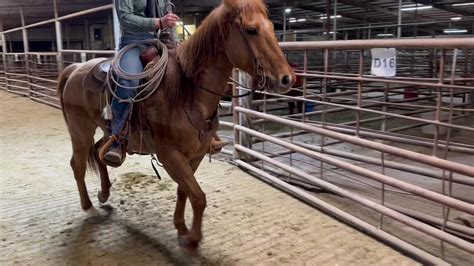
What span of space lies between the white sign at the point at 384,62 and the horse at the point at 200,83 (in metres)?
1.09

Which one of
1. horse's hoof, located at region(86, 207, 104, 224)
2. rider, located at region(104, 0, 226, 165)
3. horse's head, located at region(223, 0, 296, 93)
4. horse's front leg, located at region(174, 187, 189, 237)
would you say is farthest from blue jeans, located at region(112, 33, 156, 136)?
horse's hoof, located at region(86, 207, 104, 224)

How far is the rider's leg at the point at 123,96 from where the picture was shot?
91.9 inches

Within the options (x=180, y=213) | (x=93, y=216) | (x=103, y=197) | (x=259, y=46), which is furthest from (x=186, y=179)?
(x=103, y=197)

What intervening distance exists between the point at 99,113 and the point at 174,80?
710 mm

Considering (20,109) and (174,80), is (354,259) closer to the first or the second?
(174,80)

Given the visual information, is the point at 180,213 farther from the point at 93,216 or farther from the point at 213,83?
the point at 213,83

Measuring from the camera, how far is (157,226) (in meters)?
2.82

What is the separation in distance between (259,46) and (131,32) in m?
0.98

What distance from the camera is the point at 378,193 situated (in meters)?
3.59

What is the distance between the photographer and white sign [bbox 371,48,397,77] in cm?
268

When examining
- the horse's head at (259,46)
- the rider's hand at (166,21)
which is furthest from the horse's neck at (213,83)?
the rider's hand at (166,21)

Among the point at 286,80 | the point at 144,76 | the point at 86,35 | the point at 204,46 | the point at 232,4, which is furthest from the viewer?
the point at 86,35

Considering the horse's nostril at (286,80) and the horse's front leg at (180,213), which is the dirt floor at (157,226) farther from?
the horse's nostril at (286,80)

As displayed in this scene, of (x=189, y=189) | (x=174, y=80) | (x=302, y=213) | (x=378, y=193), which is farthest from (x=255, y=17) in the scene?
(x=378, y=193)
